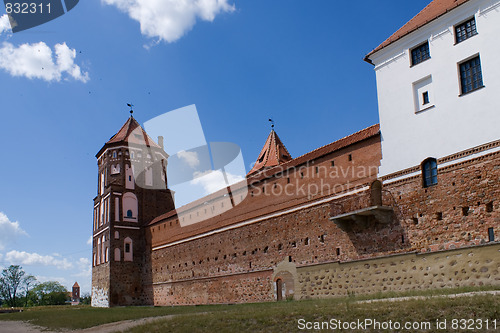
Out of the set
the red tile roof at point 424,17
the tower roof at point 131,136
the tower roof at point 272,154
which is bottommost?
the tower roof at point 272,154

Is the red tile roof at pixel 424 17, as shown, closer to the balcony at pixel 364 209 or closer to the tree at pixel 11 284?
the balcony at pixel 364 209

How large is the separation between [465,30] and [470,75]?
4.40 ft

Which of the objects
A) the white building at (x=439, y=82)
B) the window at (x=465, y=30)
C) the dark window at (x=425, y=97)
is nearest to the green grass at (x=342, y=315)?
the white building at (x=439, y=82)

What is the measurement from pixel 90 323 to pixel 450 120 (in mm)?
12709

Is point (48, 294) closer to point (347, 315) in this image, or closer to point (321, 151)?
point (321, 151)

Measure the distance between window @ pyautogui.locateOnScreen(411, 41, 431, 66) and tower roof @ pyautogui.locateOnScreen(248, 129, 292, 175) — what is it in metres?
13.6

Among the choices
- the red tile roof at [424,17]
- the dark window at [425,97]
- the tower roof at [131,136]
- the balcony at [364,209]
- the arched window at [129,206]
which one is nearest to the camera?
the red tile roof at [424,17]

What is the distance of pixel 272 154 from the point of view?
94.9 feet

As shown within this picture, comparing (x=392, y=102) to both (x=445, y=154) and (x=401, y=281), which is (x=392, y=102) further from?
(x=401, y=281)

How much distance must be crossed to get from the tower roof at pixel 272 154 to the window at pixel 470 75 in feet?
49.4

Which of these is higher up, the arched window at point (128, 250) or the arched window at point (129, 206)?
the arched window at point (129, 206)

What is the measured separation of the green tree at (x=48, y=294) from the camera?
6649cm

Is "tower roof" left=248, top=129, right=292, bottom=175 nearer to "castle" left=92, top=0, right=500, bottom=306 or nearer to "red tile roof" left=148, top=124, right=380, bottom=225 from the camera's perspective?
"red tile roof" left=148, top=124, right=380, bottom=225

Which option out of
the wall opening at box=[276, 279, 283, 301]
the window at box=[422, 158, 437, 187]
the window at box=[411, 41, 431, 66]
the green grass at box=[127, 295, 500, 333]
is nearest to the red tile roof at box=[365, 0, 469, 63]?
the window at box=[411, 41, 431, 66]
